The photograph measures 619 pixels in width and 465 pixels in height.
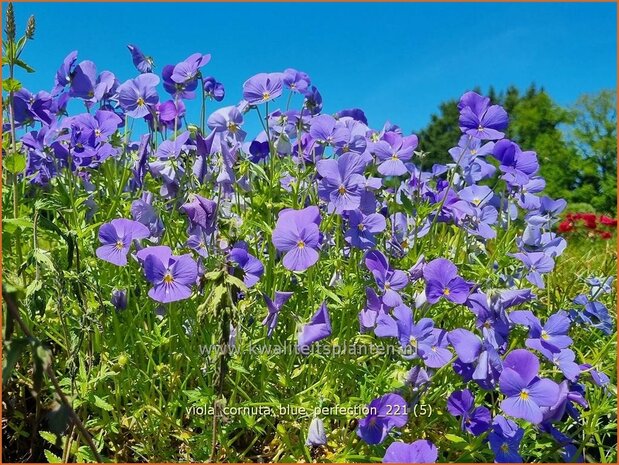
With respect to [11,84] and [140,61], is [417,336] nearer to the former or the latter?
[11,84]

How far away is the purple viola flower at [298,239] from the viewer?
1763mm

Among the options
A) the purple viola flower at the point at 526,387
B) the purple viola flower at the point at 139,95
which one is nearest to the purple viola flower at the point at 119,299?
the purple viola flower at the point at 139,95

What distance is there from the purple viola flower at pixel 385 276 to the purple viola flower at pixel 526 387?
15.3 inches

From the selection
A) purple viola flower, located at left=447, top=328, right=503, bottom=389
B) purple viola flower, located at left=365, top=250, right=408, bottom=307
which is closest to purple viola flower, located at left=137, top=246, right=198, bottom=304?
purple viola flower, located at left=365, top=250, right=408, bottom=307

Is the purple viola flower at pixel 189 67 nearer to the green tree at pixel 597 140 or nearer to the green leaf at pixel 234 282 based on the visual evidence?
the green leaf at pixel 234 282

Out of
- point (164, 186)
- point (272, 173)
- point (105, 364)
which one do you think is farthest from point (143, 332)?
point (272, 173)

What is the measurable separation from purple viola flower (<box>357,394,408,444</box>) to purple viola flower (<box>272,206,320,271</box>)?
422mm

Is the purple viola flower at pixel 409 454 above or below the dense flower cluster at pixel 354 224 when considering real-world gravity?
below

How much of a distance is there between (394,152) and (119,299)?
1098 millimetres

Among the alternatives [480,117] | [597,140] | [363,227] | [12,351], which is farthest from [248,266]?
[597,140]

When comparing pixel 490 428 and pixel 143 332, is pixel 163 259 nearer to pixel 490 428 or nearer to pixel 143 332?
pixel 143 332

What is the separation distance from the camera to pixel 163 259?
5.87 feet

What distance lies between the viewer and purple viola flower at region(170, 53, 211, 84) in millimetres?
2309

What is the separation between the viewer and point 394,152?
234 centimetres
